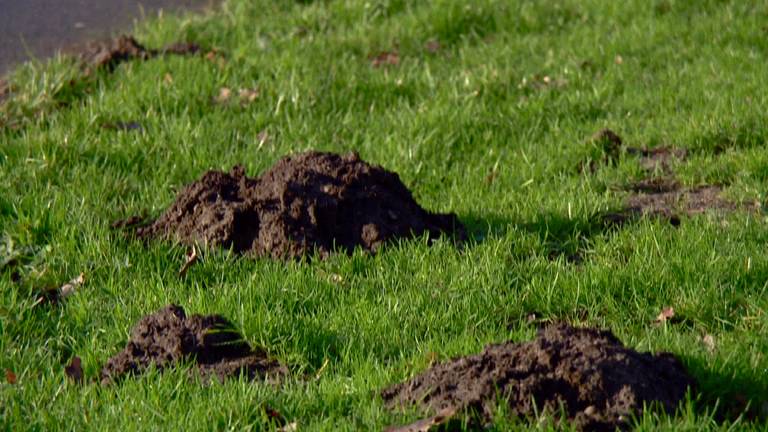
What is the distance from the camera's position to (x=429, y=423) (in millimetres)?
4234

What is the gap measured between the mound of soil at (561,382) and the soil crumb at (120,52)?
5145mm

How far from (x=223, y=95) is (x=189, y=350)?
3805 mm

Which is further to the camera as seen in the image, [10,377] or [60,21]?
[60,21]

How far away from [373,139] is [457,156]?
578 millimetres

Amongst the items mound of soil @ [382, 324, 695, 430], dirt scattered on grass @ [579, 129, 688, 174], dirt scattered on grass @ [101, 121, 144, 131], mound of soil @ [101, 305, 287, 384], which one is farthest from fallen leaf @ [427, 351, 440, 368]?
dirt scattered on grass @ [101, 121, 144, 131]

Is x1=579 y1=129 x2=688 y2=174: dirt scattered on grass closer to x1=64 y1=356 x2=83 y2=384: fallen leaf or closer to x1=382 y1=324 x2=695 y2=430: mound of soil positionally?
x1=382 y1=324 x2=695 y2=430: mound of soil

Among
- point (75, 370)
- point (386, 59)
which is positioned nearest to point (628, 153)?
point (386, 59)

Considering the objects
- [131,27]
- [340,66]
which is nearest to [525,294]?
[340,66]

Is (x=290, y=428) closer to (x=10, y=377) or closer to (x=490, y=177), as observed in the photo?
(x=10, y=377)

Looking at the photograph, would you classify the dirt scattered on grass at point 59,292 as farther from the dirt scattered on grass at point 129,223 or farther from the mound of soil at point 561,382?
the mound of soil at point 561,382

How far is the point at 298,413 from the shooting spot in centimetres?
457

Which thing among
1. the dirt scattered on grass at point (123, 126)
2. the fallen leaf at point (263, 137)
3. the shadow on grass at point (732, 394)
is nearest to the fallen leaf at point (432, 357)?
the shadow on grass at point (732, 394)

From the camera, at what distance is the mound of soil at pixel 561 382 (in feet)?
14.0

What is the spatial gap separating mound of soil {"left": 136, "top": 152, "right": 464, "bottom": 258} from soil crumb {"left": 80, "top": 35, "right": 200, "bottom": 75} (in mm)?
2789
